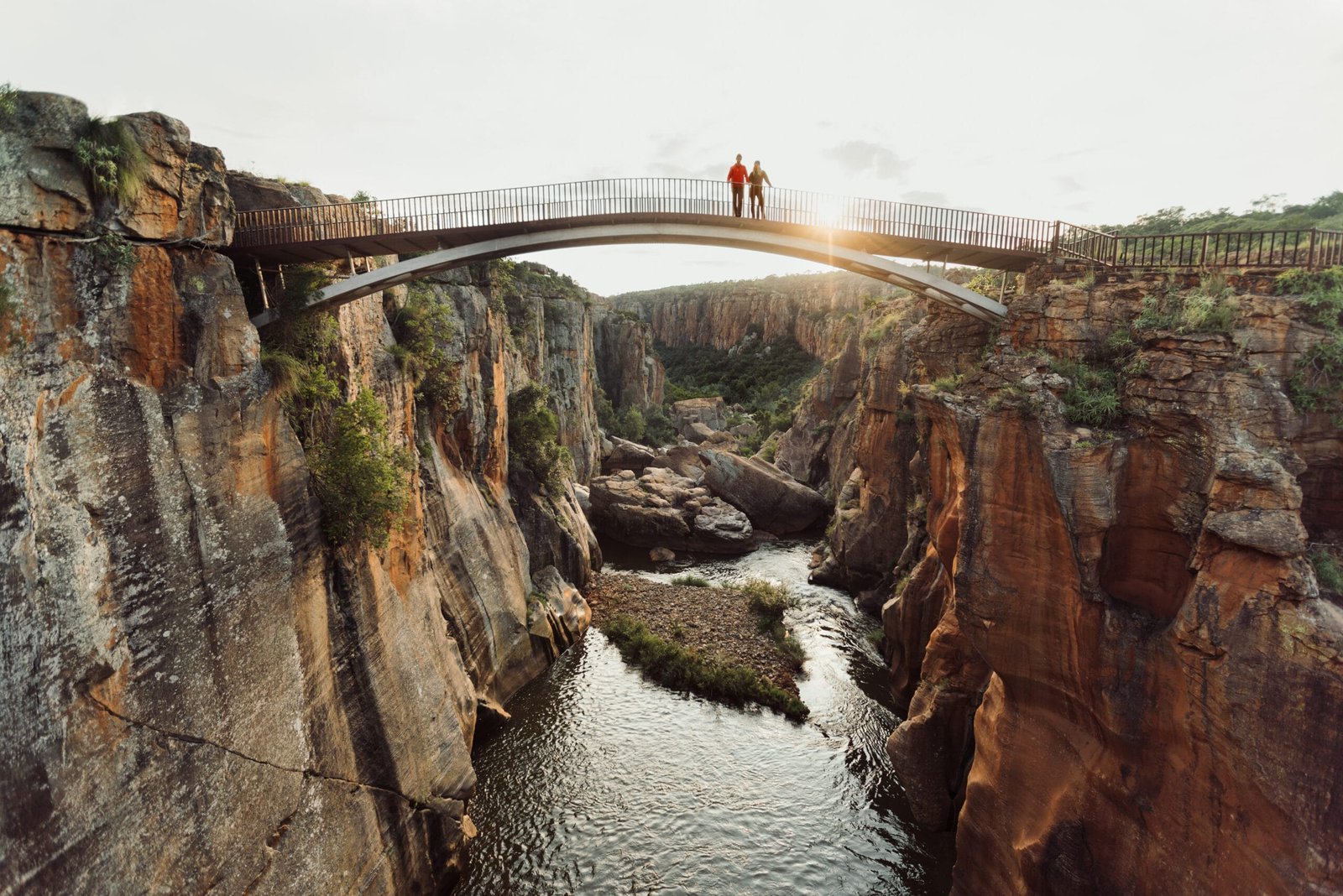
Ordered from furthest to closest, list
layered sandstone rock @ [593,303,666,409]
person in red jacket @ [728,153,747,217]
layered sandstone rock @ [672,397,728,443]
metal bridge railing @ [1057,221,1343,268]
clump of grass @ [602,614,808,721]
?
layered sandstone rock @ [593,303,666,409] < layered sandstone rock @ [672,397,728,443] < clump of grass @ [602,614,808,721] < person in red jacket @ [728,153,747,217] < metal bridge railing @ [1057,221,1343,268]

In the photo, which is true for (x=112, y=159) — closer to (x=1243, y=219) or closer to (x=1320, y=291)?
(x=1320, y=291)

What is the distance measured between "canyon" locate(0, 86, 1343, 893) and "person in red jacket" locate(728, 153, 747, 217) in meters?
5.83

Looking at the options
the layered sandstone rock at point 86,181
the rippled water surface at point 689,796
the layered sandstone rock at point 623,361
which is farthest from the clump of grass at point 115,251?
the layered sandstone rock at point 623,361

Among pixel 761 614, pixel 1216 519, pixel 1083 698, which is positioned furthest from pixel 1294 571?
pixel 761 614

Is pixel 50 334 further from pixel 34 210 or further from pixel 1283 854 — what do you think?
pixel 1283 854

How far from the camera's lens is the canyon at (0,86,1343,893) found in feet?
21.8

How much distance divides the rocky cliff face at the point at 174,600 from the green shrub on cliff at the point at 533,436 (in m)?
12.6

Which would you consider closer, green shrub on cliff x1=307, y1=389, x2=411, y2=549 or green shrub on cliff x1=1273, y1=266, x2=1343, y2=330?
green shrub on cliff x1=1273, y1=266, x2=1343, y2=330

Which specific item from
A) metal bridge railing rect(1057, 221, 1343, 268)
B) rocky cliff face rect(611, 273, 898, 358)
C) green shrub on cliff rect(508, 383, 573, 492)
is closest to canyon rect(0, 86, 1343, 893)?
metal bridge railing rect(1057, 221, 1343, 268)

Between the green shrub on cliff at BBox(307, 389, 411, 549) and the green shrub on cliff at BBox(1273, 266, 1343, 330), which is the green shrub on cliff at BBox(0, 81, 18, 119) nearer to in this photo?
the green shrub on cliff at BBox(307, 389, 411, 549)

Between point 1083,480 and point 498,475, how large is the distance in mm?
17577

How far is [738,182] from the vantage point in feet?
44.9

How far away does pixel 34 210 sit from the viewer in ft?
22.1

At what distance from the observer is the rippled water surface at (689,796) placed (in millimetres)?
12234
